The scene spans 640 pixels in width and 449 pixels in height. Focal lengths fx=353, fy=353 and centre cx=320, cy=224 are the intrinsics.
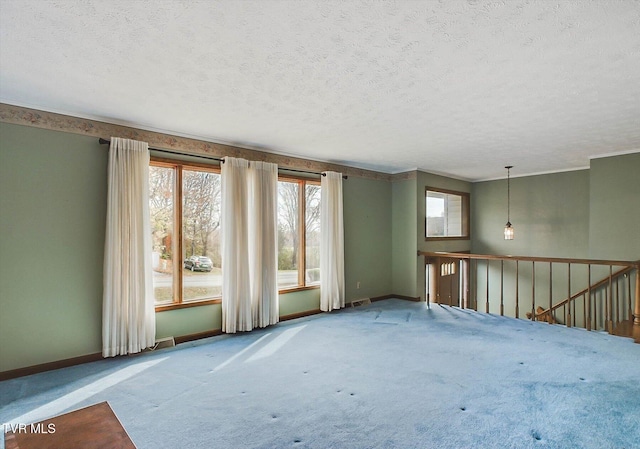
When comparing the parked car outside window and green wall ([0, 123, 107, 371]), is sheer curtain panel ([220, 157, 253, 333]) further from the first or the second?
green wall ([0, 123, 107, 371])

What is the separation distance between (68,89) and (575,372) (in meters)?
5.10

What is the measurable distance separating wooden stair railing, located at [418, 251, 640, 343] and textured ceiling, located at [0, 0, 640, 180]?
1.82 metres

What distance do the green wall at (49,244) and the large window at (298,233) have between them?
238cm

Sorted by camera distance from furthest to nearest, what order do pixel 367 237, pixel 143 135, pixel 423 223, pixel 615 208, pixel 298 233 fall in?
pixel 423 223 < pixel 367 237 < pixel 298 233 < pixel 615 208 < pixel 143 135

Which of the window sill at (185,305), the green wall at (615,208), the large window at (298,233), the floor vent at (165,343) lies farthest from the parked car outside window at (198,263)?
the green wall at (615,208)

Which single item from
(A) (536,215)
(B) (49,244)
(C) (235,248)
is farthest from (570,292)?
(B) (49,244)

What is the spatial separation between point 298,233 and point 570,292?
184 inches

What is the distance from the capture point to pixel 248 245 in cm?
468

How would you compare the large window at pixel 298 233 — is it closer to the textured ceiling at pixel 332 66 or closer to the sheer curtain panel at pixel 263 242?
the sheer curtain panel at pixel 263 242

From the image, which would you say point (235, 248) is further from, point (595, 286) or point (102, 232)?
point (595, 286)

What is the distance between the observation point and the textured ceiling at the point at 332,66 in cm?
192

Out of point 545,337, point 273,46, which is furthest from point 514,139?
point 273,46

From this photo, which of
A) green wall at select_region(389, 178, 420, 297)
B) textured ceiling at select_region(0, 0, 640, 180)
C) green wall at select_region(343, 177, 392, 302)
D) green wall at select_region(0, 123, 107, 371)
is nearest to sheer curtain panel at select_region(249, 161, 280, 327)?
textured ceiling at select_region(0, 0, 640, 180)

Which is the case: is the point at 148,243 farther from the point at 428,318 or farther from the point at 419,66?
the point at 428,318
